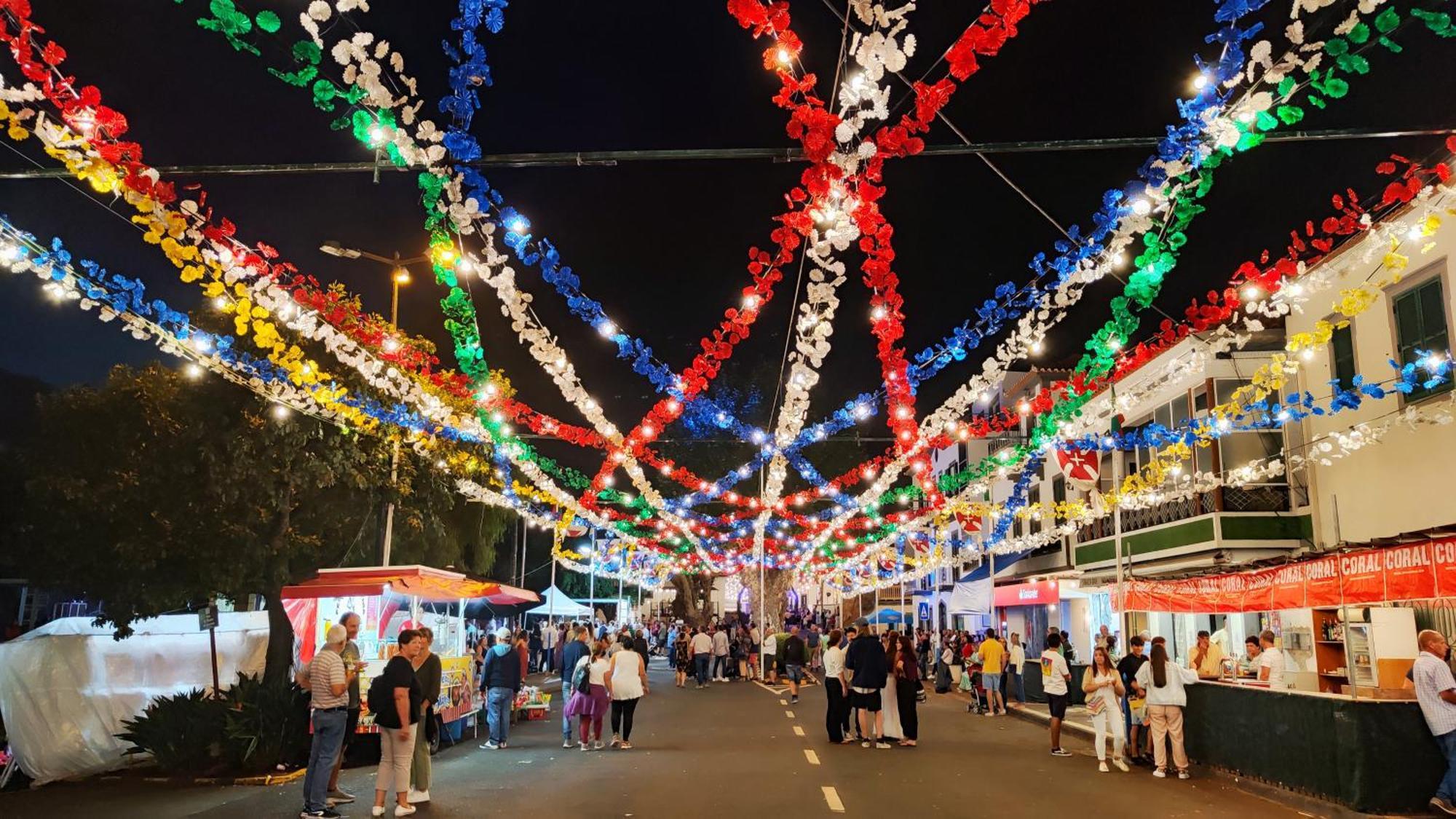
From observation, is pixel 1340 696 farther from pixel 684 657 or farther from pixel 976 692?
pixel 684 657

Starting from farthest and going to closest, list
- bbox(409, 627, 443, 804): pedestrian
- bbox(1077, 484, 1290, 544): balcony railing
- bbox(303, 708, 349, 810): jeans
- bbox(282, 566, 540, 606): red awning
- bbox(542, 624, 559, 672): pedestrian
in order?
bbox(542, 624, 559, 672): pedestrian
bbox(1077, 484, 1290, 544): balcony railing
bbox(282, 566, 540, 606): red awning
bbox(409, 627, 443, 804): pedestrian
bbox(303, 708, 349, 810): jeans

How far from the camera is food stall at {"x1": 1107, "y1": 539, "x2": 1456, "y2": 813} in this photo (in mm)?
10273

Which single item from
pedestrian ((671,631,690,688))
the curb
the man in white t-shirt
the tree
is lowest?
the curb

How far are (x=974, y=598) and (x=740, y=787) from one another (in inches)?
875

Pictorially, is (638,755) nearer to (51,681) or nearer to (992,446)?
(51,681)

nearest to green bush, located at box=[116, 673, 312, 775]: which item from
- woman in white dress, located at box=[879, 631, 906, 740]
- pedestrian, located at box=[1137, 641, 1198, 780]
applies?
woman in white dress, located at box=[879, 631, 906, 740]

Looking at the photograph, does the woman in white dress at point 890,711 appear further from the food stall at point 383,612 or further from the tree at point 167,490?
the tree at point 167,490

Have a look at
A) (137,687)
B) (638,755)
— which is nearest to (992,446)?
(638,755)

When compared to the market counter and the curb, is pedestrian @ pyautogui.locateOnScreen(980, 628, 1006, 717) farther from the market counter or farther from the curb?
the curb

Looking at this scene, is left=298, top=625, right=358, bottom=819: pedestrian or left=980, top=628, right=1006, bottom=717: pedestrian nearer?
left=298, top=625, right=358, bottom=819: pedestrian

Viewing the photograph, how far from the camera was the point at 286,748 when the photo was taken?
508 inches

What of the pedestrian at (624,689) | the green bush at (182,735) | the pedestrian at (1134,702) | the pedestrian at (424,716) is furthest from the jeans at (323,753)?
the pedestrian at (1134,702)

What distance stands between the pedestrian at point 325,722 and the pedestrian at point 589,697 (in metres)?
5.38

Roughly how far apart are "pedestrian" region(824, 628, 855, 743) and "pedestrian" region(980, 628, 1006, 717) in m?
6.19
